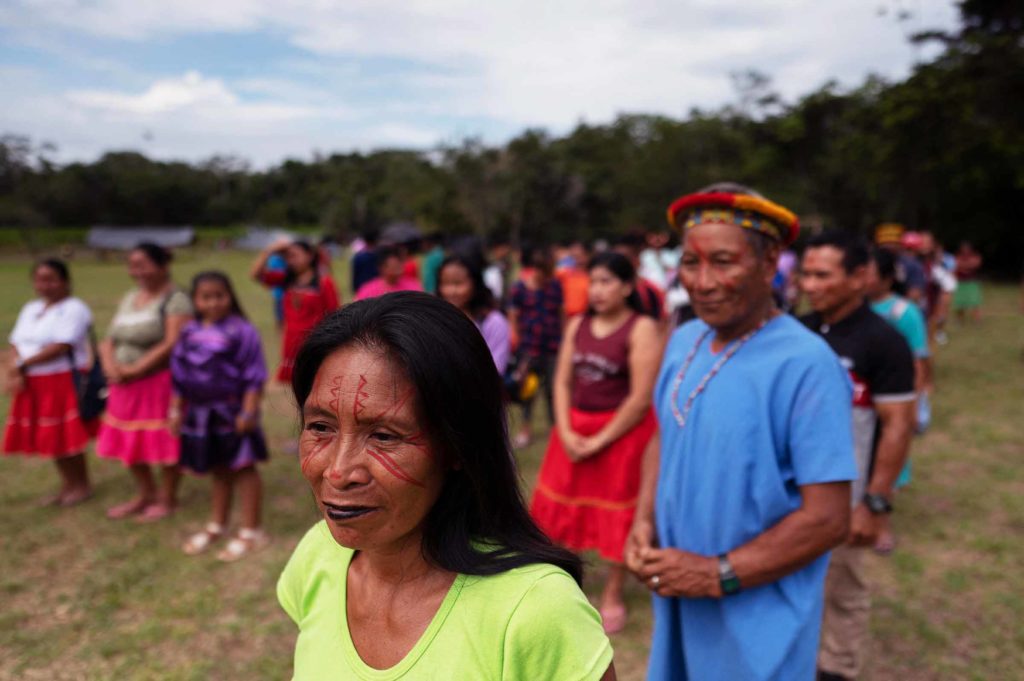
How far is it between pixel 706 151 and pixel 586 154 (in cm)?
1131

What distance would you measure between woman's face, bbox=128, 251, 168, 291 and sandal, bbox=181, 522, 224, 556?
1631 mm

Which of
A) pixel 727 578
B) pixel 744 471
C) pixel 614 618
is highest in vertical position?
pixel 744 471

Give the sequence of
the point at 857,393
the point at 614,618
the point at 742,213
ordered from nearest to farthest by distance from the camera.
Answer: the point at 742,213
the point at 857,393
the point at 614,618

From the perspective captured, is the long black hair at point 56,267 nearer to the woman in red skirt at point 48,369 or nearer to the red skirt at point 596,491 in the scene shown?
the woman in red skirt at point 48,369

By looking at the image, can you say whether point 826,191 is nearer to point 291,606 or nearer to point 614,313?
point 614,313

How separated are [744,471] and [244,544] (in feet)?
12.1

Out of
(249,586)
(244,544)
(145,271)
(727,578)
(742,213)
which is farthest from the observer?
(145,271)

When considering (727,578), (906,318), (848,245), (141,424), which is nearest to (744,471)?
(727,578)

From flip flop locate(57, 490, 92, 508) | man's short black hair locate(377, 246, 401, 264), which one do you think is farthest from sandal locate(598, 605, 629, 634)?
flip flop locate(57, 490, 92, 508)

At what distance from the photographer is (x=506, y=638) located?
1.13m

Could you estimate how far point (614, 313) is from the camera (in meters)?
3.81

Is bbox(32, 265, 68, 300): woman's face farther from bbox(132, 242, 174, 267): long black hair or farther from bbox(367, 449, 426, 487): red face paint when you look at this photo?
bbox(367, 449, 426, 487): red face paint

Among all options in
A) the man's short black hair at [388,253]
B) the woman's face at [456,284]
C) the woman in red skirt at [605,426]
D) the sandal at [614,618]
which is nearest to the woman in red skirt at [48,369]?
the man's short black hair at [388,253]

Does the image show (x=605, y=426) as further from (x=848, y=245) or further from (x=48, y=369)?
(x=48, y=369)
